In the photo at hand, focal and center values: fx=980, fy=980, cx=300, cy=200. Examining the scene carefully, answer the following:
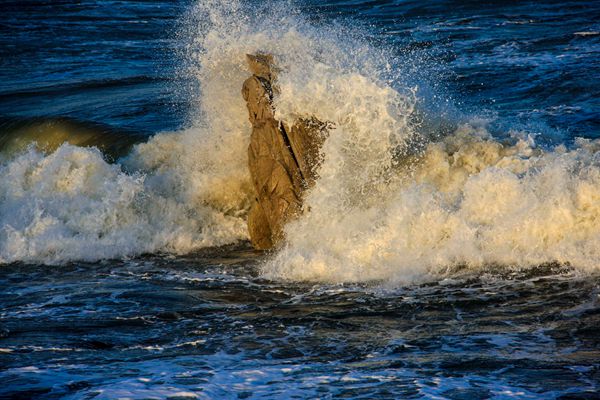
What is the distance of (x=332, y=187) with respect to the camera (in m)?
9.92

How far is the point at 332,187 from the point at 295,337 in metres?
3.09

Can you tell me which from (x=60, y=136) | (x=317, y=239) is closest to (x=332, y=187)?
(x=317, y=239)

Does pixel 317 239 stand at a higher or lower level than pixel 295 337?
higher

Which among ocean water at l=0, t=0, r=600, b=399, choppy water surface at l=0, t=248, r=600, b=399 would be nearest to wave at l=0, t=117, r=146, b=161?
ocean water at l=0, t=0, r=600, b=399

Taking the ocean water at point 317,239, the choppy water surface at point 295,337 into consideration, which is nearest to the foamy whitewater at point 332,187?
the ocean water at point 317,239

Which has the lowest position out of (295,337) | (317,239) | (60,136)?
(295,337)

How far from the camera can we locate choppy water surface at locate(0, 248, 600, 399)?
5895mm

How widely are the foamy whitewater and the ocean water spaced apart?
A: 3 cm

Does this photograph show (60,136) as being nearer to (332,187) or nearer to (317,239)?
(332,187)

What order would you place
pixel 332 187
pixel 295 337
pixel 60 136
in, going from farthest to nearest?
pixel 60 136
pixel 332 187
pixel 295 337

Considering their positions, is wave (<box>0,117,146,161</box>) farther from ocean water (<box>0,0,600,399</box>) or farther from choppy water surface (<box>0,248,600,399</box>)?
choppy water surface (<box>0,248,600,399</box>)

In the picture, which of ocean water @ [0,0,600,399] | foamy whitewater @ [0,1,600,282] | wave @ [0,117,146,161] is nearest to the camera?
ocean water @ [0,0,600,399]

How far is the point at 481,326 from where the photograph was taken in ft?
23.3

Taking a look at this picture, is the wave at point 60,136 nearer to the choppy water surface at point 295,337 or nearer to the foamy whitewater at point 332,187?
the foamy whitewater at point 332,187
